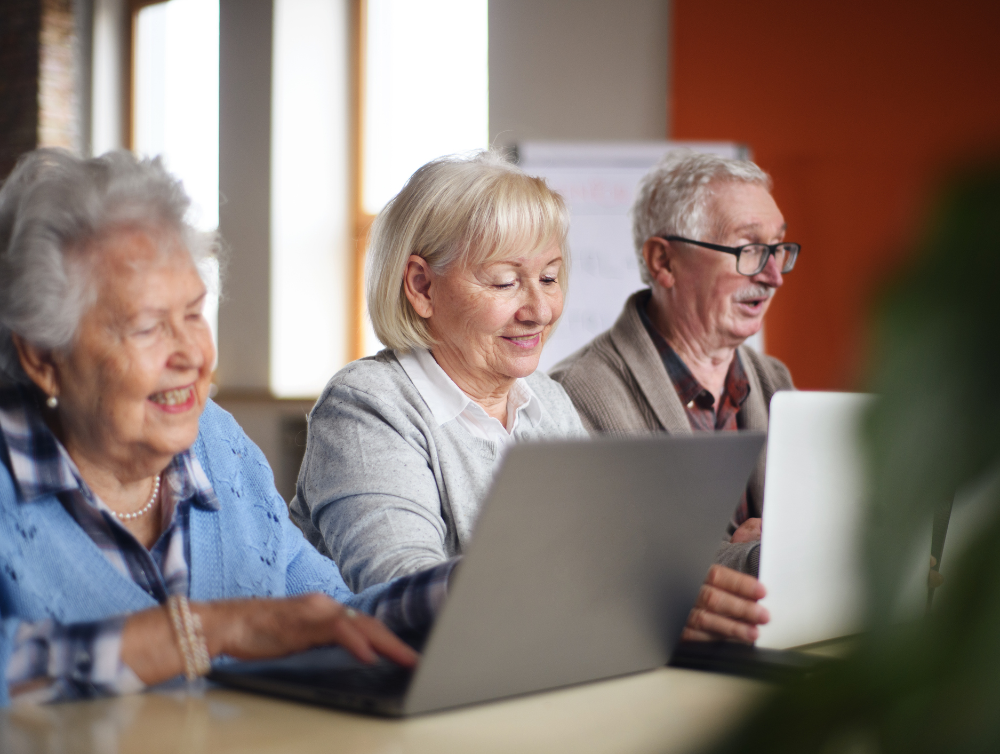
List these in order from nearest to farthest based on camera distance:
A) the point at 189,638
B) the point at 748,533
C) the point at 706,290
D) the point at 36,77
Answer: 1. the point at 189,638
2. the point at 748,533
3. the point at 706,290
4. the point at 36,77

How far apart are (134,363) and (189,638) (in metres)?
0.33

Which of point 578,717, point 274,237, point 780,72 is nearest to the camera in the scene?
point 578,717

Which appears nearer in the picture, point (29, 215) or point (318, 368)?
point (29, 215)

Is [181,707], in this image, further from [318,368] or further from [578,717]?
[318,368]

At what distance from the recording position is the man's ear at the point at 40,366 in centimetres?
111

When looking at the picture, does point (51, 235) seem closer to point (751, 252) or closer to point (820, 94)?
point (751, 252)

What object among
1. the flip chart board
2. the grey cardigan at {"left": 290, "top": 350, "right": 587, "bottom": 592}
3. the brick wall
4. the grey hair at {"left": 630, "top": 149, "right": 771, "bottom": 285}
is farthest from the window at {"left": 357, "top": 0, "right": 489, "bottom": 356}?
the grey cardigan at {"left": 290, "top": 350, "right": 587, "bottom": 592}

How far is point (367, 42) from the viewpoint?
520 cm

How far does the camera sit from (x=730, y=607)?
1.07 meters

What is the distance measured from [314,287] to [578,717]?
15.0ft

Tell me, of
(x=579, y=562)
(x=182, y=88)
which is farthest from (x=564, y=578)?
(x=182, y=88)

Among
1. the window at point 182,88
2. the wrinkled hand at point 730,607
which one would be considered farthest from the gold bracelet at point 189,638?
the window at point 182,88

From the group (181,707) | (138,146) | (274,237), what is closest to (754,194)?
(181,707)

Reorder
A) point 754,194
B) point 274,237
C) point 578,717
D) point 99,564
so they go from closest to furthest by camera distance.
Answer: point 578,717 → point 99,564 → point 754,194 → point 274,237
